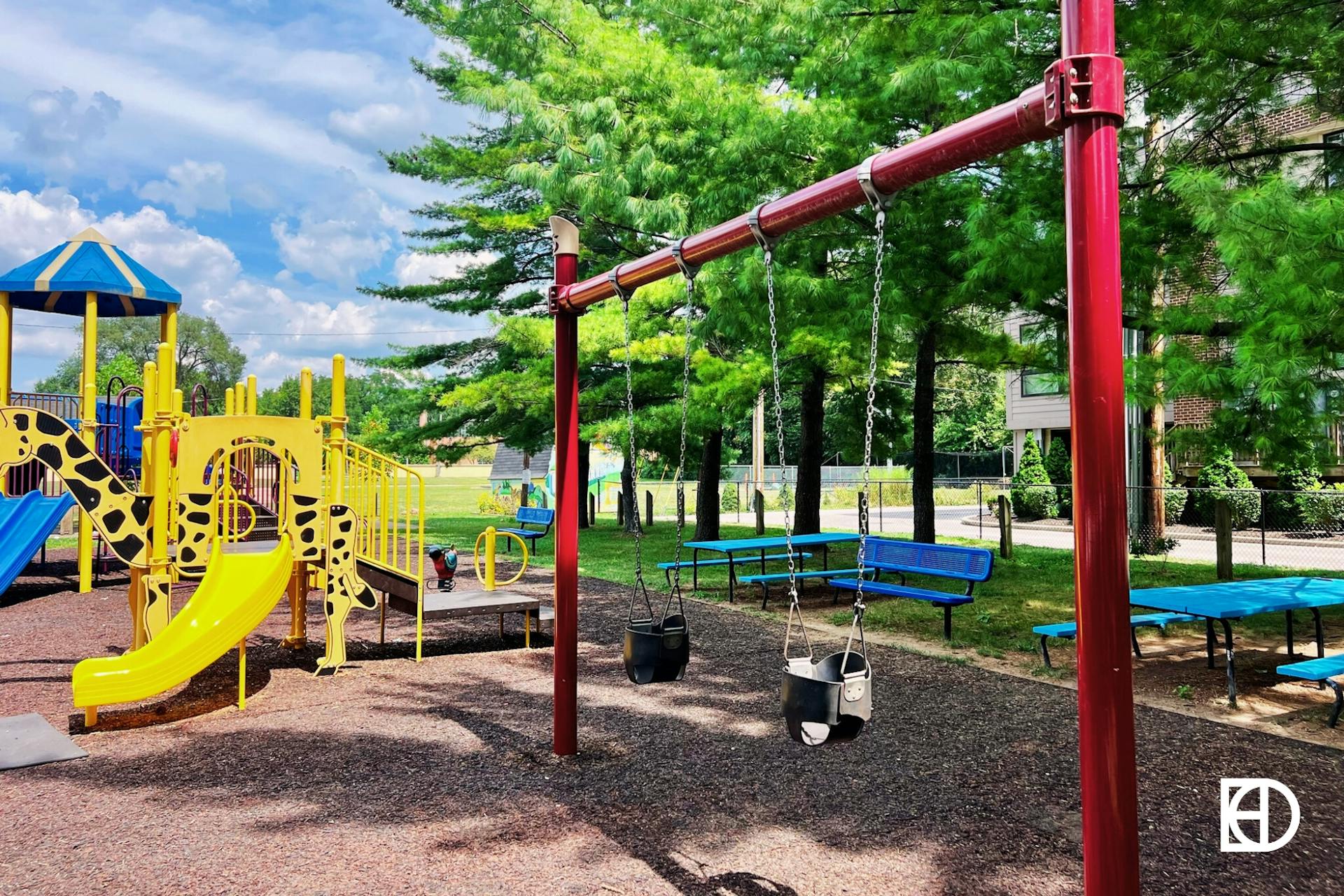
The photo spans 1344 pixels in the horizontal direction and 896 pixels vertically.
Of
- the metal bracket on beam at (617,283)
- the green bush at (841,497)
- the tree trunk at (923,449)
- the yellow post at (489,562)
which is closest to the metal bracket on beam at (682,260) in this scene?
the metal bracket on beam at (617,283)

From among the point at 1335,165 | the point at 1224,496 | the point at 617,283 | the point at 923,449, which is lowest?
the point at 1224,496

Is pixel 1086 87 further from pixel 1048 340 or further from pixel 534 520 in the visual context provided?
pixel 534 520

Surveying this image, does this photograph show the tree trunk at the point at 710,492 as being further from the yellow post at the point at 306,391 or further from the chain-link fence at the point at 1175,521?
the yellow post at the point at 306,391

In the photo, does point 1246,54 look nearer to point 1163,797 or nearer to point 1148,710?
point 1148,710

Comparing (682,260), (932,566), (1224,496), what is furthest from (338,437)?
(1224,496)

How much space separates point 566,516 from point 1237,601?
16.4 feet

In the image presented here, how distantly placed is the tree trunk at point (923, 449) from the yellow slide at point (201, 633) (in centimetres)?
877

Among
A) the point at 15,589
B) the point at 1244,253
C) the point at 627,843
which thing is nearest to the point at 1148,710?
the point at 1244,253

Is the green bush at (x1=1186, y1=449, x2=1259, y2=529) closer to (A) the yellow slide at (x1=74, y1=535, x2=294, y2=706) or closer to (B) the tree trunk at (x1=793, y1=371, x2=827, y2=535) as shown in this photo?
(B) the tree trunk at (x1=793, y1=371, x2=827, y2=535)

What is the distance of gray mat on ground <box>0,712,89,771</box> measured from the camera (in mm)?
4969

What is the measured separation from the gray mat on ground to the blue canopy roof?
8.60m

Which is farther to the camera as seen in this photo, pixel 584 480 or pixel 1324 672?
pixel 584 480

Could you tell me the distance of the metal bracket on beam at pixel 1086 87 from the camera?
2.37 meters

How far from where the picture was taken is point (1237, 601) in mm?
6445
